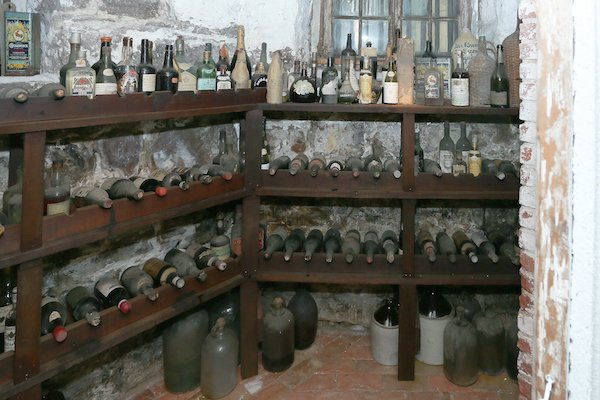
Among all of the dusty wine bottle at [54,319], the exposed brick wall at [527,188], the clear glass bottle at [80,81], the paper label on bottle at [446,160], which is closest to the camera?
the exposed brick wall at [527,188]

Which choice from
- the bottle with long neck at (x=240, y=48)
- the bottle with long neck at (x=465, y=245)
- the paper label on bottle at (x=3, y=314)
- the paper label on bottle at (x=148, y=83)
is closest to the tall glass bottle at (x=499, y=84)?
the bottle with long neck at (x=465, y=245)

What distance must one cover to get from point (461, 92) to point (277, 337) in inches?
54.7

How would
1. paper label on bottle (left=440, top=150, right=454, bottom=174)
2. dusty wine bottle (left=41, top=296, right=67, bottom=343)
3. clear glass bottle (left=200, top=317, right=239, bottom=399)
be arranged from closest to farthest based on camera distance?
1. dusty wine bottle (left=41, top=296, right=67, bottom=343)
2. clear glass bottle (left=200, top=317, right=239, bottom=399)
3. paper label on bottle (left=440, top=150, right=454, bottom=174)

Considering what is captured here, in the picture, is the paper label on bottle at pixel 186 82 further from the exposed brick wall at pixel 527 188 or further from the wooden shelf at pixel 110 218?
the exposed brick wall at pixel 527 188

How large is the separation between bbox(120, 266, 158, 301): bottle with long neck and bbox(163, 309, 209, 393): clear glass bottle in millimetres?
292

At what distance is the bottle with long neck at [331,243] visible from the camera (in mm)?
2263

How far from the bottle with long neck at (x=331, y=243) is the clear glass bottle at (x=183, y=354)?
63 cm

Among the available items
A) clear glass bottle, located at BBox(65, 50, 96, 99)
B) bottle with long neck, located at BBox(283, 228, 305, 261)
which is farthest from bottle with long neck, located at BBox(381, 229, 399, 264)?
clear glass bottle, located at BBox(65, 50, 96, 99)

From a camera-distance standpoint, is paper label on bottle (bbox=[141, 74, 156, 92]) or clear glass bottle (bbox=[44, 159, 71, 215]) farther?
paper label on bottle (bbox=[141, 74, 156, 92])

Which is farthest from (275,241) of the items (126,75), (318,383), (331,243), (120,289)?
(126,75)

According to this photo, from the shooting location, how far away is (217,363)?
2.09 meters

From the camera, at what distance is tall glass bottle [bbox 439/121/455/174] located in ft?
7.99

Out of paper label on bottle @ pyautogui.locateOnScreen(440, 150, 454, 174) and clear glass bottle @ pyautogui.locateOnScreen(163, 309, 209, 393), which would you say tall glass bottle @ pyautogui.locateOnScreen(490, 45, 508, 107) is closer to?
paper label on bottle @ pyautogui.locateOnScreen(440, 150, 454, 174)

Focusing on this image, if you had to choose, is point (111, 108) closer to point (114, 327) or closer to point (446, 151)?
point (114, 327)
